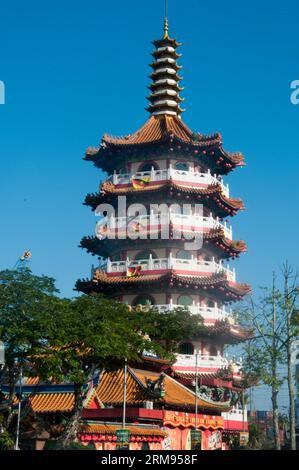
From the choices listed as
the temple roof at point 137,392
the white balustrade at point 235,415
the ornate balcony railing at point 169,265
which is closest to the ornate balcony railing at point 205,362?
the white balustrade at point 235,415

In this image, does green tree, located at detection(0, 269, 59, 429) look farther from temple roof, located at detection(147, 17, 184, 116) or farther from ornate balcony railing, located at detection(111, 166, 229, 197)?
temple roof, located at detection(147, 17, 184, 116)

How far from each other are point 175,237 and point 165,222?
46.4 inches

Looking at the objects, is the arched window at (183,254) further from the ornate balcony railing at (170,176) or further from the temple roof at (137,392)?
the temple roof at (137,392)

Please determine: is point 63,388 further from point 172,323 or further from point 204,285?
point 204,285

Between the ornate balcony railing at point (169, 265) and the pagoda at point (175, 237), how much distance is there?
6cm

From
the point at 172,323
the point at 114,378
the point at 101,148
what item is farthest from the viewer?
the point at 101,148

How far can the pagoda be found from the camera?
43.4m

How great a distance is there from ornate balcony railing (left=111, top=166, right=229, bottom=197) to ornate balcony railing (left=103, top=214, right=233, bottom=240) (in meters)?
2.19

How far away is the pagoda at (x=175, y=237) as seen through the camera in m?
43.4

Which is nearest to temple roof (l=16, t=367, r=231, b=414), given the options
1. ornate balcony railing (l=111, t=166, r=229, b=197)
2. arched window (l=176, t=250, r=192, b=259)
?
arched window (l=176, t=250, r=192, b=259)

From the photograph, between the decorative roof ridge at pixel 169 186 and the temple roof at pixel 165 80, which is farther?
the temple roof at pixel 165 80

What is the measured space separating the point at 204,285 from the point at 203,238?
290 centimetres

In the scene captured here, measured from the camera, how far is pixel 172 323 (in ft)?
124
